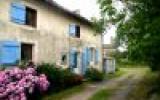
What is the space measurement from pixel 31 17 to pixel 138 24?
19.2 ft

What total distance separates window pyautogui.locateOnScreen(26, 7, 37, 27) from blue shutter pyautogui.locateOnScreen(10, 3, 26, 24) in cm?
97

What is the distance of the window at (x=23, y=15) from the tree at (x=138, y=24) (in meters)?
3.65

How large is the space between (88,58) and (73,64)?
3.42 meters

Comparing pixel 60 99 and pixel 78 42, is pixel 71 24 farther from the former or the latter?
pixel 60 99

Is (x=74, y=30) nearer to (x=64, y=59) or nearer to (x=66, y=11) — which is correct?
(x=64, y=59)

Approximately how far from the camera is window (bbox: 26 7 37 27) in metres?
18.6

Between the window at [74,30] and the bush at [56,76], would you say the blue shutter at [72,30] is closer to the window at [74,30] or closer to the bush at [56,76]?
the window at [74,30]

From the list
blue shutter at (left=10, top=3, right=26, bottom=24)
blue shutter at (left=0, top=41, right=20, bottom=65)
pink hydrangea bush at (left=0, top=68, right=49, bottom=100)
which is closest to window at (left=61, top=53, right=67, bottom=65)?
blue shutter at (left=10, top=3, right=26, bottom=24)

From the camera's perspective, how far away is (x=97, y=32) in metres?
19.6

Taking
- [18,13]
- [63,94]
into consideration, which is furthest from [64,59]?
[18,13]

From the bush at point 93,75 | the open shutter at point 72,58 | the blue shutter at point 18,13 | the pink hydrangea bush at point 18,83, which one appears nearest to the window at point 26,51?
the blue shutter at point 18,13

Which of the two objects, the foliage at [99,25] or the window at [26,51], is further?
the foliage at [99,25]

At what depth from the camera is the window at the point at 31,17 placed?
61.1ft

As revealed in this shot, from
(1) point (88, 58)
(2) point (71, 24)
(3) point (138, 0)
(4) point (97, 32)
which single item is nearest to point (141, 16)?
(3) point (138, 0)
